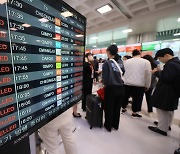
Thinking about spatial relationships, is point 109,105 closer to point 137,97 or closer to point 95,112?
point 95,112

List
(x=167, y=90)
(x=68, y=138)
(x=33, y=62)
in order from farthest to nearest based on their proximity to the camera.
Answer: (x=167, y=90), (x=68, y=138), (x=33, y=62)

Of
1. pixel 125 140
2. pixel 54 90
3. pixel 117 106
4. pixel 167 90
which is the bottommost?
pixel 125 140

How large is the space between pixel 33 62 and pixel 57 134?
759 mm

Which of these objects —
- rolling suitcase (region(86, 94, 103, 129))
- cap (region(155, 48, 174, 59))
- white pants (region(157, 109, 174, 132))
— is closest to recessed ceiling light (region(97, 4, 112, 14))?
cap (region(155, 48, 174, 59))

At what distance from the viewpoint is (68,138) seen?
1.09 metres

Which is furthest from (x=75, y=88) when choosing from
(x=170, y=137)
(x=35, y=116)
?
(x=170, y=137)

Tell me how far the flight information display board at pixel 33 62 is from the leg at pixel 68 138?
0.31 m

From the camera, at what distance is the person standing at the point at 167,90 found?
175 centimetres

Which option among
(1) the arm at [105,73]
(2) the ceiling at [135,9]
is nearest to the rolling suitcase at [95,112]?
(1) the arm at [105,73]

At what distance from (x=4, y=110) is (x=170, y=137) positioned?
255 cm

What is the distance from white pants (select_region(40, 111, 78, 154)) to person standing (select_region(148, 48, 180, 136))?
162 cm

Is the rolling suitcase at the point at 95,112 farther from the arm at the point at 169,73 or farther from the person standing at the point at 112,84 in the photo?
the arm at the point at 169,73

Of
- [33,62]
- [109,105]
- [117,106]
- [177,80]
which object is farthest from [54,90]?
[177,80]

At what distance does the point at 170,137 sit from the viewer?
2.03 m
